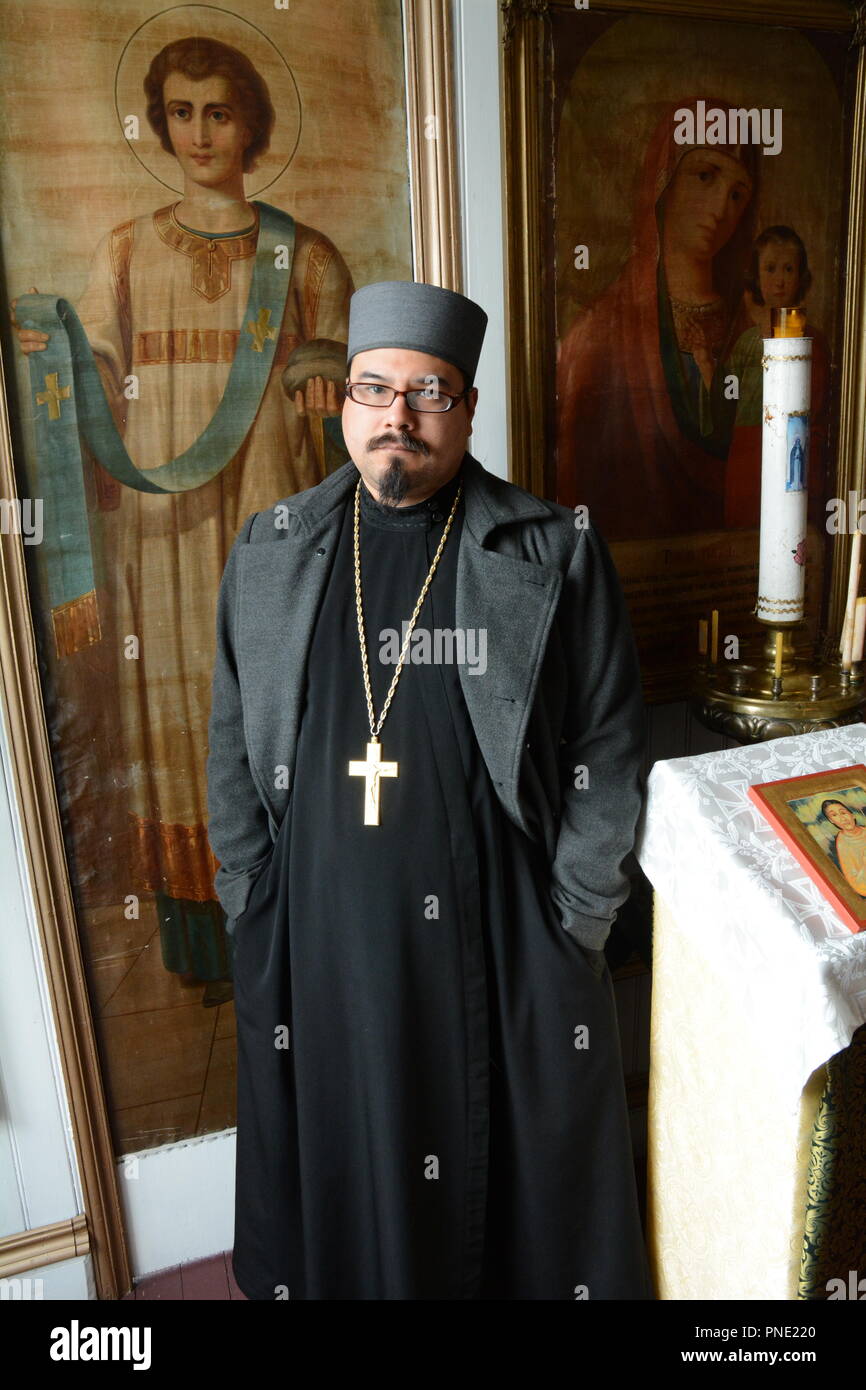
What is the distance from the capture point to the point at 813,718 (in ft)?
7.05

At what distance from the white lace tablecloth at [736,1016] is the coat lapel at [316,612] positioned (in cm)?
31

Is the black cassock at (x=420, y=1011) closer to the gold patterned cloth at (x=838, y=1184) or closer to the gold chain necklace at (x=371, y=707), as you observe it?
the gold chain necklace at (x=371, y=707)

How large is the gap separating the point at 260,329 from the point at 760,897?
4.68 feet

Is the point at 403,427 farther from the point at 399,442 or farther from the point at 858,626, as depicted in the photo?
the point at 858,626

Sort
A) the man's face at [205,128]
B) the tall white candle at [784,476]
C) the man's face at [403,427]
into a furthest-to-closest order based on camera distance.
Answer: the tall white candle at [784,476] → the man's face at [205,128] → the man's face at [403,427]

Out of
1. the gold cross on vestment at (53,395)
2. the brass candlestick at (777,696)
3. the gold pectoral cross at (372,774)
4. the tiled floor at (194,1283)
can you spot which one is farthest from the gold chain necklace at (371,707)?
the tiled floor at (194,1283)

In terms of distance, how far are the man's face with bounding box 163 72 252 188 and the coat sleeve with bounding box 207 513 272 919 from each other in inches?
26.2

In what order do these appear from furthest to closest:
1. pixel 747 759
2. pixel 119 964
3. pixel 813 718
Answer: pixel 119 964, pixel 813 718, pixel 747 759

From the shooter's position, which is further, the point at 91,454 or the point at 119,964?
the point at 119,964

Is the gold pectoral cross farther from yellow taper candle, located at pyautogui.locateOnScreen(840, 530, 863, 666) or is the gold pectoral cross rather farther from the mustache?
yellow taper candle, located at pyautogui.locateOnScreen(840, 530, 863, 666)

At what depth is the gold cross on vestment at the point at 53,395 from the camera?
6.56 ft
